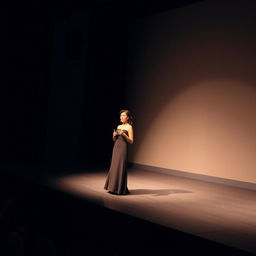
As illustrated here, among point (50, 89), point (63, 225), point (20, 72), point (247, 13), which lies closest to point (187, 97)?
point (247, 13)

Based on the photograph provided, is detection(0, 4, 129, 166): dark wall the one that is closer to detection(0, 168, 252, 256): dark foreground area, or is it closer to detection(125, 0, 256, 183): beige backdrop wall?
detection(125, 0, 256, 183): beige backdrop wall

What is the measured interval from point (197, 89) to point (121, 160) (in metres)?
2.90

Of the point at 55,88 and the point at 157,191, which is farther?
the point at 55,88

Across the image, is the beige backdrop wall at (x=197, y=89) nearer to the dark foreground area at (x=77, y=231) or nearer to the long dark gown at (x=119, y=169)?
the long dark gown at (x=119, y=169)

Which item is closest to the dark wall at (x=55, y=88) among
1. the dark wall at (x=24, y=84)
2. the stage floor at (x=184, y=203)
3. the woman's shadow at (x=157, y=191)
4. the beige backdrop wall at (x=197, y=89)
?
the dark wall at (x=24, y=84)

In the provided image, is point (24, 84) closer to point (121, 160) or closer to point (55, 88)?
point (55, 88)

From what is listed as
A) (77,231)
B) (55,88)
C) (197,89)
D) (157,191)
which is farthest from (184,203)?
(55,88)

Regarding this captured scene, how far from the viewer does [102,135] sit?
9234 mm

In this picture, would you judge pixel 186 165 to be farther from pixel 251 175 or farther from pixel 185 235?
pixel 185 235

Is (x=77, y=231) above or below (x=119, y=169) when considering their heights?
below

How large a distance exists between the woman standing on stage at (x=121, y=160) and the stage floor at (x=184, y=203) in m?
0.15

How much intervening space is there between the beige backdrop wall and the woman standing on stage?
2.41 m

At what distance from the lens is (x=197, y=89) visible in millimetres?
8062

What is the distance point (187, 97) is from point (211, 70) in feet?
2.42
